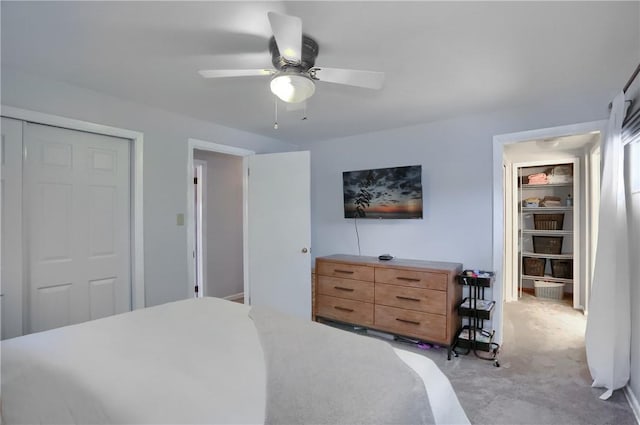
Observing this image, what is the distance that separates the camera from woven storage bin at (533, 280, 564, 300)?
4.59 metres

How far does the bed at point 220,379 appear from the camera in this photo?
96cm

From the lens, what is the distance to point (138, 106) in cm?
276

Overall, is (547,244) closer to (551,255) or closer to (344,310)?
(551,255)

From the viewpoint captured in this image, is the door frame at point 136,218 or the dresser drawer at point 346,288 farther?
the dresser drawer at point 346,288

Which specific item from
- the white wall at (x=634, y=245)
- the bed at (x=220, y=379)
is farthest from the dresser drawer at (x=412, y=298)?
the bed at (x=220, y=379)

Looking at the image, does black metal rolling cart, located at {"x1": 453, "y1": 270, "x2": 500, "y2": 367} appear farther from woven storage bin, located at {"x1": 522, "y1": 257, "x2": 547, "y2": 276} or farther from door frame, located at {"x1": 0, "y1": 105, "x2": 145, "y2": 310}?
door frame, located at {"x1": 0, "y1": 105, "x2": 145, "y2": 310}

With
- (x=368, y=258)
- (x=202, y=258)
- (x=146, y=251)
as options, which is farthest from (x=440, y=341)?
(x=202, y=258)

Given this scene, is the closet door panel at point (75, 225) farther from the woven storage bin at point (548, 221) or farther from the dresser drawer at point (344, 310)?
the woven storage bin at point (548, 221)

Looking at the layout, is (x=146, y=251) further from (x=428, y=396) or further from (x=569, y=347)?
(x=569, y=347)

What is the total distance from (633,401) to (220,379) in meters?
2.59

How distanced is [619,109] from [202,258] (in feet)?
14.7

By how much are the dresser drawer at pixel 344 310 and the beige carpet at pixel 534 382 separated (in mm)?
422

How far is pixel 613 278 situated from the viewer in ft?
7.02

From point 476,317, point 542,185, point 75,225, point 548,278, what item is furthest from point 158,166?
point 548,278
